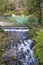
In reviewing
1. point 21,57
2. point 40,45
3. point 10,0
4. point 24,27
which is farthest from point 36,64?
point 10,0

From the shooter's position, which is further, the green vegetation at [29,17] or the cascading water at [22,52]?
the cascading water at [22,52]

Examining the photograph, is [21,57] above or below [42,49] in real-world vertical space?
below

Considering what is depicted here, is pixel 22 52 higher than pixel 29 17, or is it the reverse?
pixel 29 17

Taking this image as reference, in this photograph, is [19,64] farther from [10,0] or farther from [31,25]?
[10,0]

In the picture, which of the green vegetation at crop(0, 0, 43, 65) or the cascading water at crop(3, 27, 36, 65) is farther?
the cascading water at crop(3, 27, 36, 65)

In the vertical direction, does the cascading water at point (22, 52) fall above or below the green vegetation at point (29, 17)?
below

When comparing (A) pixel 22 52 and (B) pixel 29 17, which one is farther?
(B) pixel 29 17

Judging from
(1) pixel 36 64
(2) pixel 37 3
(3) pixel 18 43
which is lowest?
(1) pixel 36 64

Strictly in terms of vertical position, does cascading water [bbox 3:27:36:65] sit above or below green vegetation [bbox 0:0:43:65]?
below
